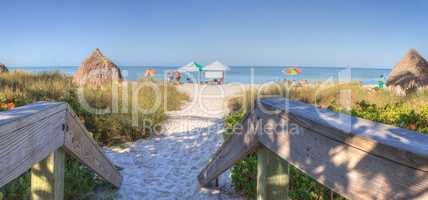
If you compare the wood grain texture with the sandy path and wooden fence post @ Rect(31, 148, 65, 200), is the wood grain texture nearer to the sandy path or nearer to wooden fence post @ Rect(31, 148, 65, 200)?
wooden fence post @ Rect(31, 148, 65, 200)

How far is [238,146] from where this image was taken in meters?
2.22

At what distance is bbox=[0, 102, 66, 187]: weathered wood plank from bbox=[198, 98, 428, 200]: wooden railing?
3.62ft

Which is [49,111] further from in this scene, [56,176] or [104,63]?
[104,63]

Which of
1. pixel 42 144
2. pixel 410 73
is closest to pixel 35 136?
pixel 42 144

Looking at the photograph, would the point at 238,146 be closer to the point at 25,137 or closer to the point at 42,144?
the point at 42,144

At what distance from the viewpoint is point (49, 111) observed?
5.52 feet

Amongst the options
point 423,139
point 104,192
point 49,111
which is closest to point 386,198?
point 423,139

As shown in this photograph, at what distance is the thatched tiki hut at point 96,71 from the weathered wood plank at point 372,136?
46.5ft

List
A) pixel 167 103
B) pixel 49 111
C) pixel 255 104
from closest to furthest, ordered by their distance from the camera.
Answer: pixel 49 111, pixel 255 104, pixel 167 103

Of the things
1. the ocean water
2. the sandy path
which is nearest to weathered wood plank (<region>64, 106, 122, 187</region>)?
the sandy path

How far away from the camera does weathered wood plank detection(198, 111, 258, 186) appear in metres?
1.99

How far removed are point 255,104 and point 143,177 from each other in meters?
3.04

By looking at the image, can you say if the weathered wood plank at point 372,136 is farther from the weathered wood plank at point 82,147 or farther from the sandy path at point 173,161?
the sandy path at point 173,161

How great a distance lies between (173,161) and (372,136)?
182 inches
